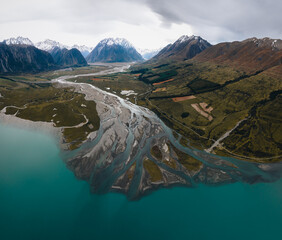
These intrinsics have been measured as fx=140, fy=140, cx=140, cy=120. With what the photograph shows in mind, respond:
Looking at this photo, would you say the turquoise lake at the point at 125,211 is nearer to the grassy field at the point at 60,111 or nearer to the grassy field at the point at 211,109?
the grassy field at the point at 211,109

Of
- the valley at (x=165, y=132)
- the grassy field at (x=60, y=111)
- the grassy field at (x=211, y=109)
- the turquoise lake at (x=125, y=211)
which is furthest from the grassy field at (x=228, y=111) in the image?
the grassy field at (x=60, y=111)

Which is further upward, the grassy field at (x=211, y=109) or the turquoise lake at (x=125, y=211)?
the grassy field at (x=211, y=109)

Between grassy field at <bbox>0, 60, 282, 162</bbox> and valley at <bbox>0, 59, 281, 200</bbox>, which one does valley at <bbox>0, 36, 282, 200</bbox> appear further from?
grassy field at <bbox>0, 60, 282, 162</bbox>

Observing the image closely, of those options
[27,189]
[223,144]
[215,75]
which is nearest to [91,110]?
[27,189]

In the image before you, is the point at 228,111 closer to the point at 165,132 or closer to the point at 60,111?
the point at 165,132

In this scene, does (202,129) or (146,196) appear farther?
(202,129)

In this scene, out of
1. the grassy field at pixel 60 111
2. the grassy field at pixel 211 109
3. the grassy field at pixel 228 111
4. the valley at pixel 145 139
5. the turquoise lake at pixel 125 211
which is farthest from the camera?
the grassy field at pixel 60 111

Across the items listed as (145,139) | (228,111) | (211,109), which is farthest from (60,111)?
(228,111)

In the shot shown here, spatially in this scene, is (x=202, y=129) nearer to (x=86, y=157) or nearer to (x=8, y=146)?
(x=86, y=157)
